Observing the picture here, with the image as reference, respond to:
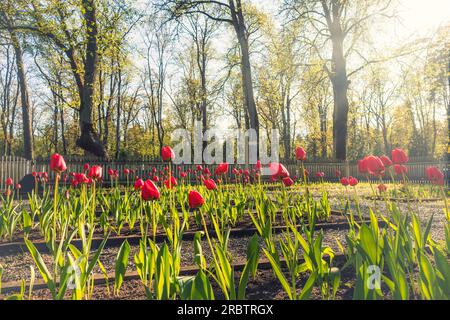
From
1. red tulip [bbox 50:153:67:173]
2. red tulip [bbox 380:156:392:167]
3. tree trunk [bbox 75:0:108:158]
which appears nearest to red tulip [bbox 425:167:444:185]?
red tulip [bbox 380:156:392:167]

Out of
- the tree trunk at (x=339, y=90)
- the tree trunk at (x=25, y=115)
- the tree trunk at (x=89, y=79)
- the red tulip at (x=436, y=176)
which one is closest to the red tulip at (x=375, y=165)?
the red tulip at (x=436, y=176)

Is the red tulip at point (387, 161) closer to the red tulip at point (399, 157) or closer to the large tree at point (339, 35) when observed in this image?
the red tulip at point (399, 157)

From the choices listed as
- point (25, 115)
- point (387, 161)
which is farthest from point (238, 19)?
point (387, 161)

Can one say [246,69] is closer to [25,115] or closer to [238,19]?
[238,19]

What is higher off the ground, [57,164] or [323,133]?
[323,133]

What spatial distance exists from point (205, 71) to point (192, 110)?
15.4 feet

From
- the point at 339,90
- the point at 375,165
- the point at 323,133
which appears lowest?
the point at 375,165

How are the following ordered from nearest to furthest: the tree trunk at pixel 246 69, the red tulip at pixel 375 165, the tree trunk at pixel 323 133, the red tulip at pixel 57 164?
1. the red tulip at pixel 57 164
2. the red tulip at pixel 375 165
3. the tree trunk at pixel 246 69
4. the tree trunk at pixel 323 133

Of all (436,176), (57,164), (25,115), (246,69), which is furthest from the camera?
(25,115)

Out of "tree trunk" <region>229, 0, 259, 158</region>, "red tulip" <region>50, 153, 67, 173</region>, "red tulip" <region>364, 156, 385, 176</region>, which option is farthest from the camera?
"tree trunk" <region>229, 0, 259, 158</region>

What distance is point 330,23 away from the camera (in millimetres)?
17359

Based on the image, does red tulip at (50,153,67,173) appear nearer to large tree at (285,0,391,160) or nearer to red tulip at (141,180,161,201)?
red tulip at (141,180,161,201)

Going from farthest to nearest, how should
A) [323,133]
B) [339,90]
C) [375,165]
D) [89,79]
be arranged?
[323,133] → [339,90] → [89,79] → [375,165]

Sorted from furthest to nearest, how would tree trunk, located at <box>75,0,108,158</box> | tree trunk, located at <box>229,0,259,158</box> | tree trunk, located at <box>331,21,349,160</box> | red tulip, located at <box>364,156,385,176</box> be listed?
tree trunk, located at <box>331,21,349,160</box> → tree trunk, located at <box>229,0,259,158</box> → tree trunk, located at <box>75,0,108,158</box> → red tulip, located at <box>364,156,385,176</box>
